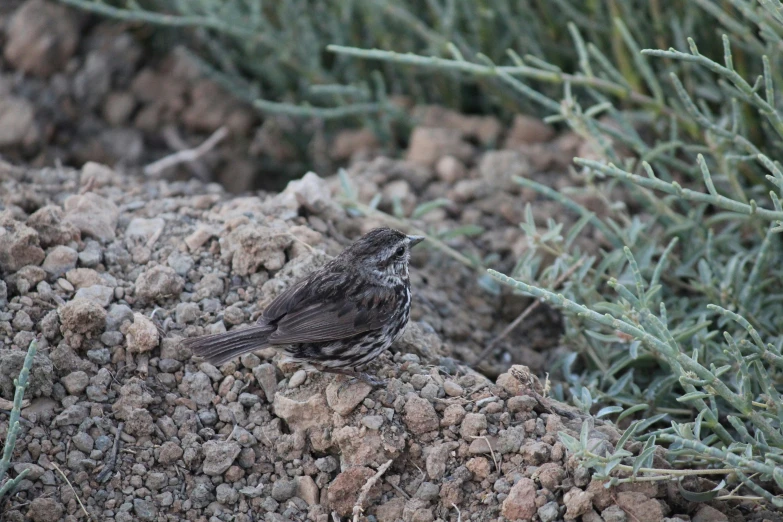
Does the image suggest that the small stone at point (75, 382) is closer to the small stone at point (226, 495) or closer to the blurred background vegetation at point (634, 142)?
the small stone at point (226, 495)

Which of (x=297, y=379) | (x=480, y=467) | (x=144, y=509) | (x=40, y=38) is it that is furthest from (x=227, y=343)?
(x=40, y=38)

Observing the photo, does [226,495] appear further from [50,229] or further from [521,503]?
[50,229]

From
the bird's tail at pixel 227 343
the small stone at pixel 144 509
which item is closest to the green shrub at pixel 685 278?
the bird's tail at pixel 227 343

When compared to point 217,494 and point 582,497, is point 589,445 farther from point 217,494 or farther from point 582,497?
point 217,494

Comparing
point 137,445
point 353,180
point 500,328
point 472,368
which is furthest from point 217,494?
point 353,180

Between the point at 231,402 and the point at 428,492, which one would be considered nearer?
the point at 428,492

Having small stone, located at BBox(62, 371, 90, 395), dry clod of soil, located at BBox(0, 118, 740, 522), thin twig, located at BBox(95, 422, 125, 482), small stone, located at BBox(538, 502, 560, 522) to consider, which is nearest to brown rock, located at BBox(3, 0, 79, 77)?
dry clod of soil, located at BBox(0, 118, 740, 522)

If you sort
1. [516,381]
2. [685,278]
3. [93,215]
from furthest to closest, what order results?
[685,278]
[93,215]
[516,381]
